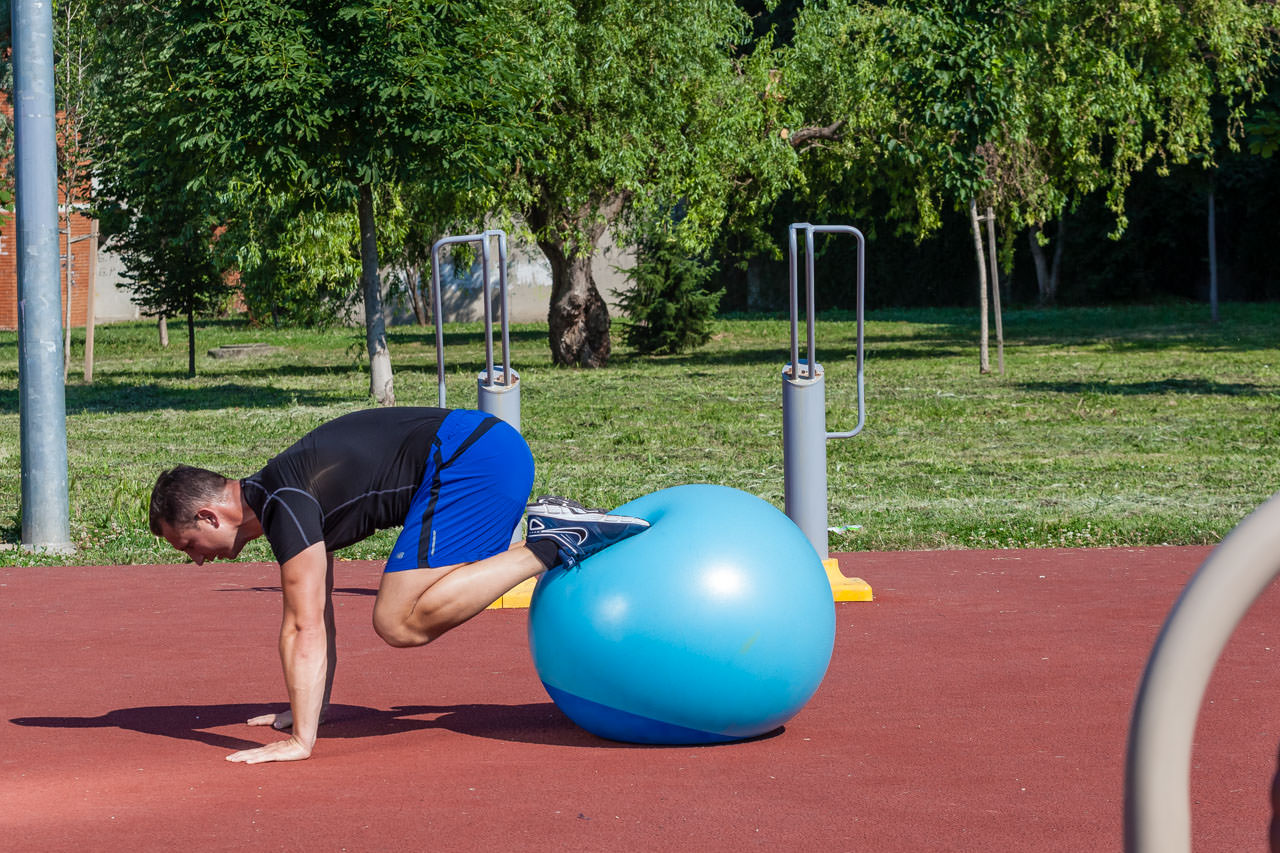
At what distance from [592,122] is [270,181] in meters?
7.37

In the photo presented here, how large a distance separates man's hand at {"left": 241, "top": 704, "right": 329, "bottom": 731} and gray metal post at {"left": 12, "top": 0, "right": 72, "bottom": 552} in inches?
193

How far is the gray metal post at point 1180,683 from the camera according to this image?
182 cm

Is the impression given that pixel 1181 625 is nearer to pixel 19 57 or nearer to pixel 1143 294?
pixel 19 57

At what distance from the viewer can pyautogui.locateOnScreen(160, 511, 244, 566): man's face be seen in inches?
201

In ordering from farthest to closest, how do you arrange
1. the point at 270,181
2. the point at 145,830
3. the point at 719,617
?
1. the point at 270,181
2. the point at 719,617
3. the point at 145,830

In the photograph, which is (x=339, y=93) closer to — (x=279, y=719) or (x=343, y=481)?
(x=279, y=719)

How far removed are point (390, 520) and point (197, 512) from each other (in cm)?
69

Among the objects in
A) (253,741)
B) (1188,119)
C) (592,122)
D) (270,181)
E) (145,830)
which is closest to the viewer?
(145,830)

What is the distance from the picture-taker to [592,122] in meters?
25.2

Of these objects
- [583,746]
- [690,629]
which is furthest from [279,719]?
[690,629]

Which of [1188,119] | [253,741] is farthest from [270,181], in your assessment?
[1188,119]

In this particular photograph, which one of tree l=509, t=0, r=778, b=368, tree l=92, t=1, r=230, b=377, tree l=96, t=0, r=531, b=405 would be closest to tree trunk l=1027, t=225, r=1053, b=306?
tree l=509, t=0, r=778, b=368

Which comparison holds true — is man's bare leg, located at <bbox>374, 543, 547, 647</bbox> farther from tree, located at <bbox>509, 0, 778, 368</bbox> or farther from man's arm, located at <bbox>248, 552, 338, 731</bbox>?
tree, located at <bbox>509, 0, 778, 368</bbox>

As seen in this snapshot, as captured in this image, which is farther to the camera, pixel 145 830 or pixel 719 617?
pixel 719 617
